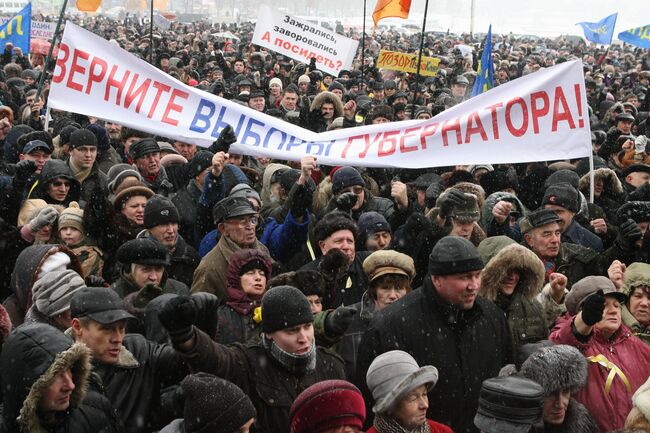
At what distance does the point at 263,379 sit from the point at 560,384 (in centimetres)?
114

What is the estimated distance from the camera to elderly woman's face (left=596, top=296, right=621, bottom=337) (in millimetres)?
4094

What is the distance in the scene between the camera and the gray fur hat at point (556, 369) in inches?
138

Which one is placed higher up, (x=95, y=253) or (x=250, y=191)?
(x=250, y=191)

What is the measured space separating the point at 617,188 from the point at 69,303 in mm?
4791

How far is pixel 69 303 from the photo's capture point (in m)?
3.86

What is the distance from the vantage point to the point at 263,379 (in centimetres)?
343

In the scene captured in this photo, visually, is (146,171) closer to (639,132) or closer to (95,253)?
(95,253)

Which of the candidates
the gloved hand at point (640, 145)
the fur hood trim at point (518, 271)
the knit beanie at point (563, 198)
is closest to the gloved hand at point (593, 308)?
the fur hood trim at point (518, 271)

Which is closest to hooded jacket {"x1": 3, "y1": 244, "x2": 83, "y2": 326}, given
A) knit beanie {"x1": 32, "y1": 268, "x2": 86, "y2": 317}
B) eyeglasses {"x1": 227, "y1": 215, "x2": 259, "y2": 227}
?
knit beanie {"x1": 32, "y1": 268, "x2": 86, "y2": 317}

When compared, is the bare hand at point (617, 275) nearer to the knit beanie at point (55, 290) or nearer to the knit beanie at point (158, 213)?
the knit beanie at point (158, 213)

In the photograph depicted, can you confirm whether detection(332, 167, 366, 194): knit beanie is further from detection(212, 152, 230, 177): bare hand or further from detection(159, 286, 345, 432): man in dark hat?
detection(159, 286, 345, 432): man in dark hat

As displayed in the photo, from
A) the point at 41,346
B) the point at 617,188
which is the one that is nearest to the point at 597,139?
the point at 617,188

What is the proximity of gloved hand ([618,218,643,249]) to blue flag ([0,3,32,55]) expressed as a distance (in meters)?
9.94

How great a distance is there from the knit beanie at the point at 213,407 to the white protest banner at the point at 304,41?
1058 centimetres
